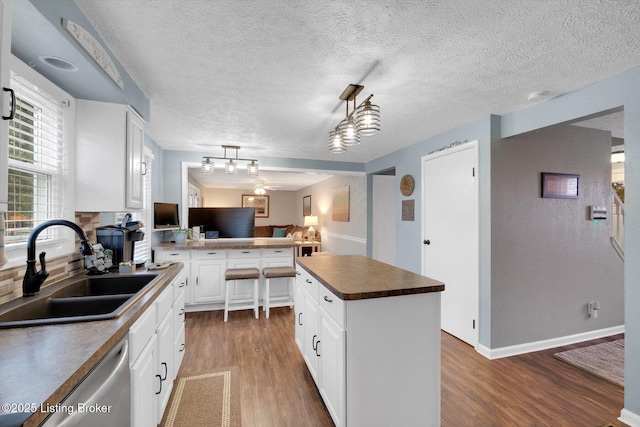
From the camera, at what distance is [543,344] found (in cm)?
279

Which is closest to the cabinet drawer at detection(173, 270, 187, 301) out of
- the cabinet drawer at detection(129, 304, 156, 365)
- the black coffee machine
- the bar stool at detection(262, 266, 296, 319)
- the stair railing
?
the black coffee machine

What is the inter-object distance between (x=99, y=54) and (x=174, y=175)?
118 inches

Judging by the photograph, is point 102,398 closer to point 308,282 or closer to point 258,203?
point 308,282

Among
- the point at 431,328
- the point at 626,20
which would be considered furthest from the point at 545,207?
the point at 431,328

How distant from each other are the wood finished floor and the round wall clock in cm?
186

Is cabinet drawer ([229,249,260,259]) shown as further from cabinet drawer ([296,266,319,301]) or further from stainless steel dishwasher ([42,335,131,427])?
stainless steel dishwasher ([42,335,131,427])

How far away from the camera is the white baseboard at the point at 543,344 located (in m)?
2.62

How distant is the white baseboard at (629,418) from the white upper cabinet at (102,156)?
3.57 metres

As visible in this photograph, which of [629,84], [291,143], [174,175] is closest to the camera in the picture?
[629,84]

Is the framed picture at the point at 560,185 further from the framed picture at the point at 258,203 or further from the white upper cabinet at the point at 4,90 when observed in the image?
the framed picture at the point at 258,203

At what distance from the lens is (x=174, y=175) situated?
13.9 feet

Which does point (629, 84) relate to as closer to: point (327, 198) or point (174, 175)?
point (174, 175)

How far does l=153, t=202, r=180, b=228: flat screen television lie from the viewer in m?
3.58

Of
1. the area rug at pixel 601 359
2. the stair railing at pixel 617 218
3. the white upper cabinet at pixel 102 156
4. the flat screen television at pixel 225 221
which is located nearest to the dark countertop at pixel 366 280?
the white upper cabinet at pixel 102 156
